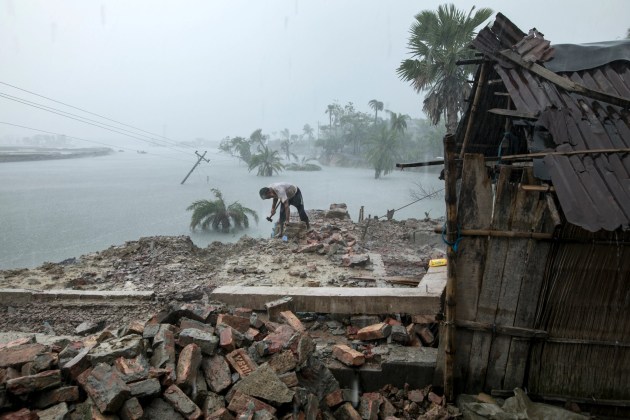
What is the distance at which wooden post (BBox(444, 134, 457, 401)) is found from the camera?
2783 millimetres

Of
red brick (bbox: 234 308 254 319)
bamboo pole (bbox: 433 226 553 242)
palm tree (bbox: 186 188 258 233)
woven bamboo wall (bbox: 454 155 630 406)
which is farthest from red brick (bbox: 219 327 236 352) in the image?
palm tree (bbox: 186 188 258 233)

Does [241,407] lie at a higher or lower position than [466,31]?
lower

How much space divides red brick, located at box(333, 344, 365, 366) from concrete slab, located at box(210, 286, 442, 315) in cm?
66

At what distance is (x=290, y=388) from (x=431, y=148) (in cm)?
4799

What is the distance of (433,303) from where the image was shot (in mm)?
4008

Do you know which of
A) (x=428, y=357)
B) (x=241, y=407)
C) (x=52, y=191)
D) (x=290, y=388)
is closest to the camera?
(x=241, y=407)

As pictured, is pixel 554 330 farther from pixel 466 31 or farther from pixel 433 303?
pixel 466 31

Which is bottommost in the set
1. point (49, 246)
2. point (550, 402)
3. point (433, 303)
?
point (49, 246)

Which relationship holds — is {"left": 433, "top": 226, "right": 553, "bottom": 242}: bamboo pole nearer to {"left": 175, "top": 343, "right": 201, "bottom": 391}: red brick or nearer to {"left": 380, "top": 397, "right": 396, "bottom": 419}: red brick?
{"left": 380, "top": 397, "right": 396, "bottom": 419}: red brick

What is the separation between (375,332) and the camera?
12.6ft

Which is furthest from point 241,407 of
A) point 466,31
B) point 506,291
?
point 466,31

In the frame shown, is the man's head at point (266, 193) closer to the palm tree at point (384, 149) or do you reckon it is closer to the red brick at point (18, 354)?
the red brick at point (18, 354)

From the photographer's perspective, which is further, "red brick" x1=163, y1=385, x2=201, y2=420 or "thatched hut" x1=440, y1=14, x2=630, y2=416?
"thatched hut" x1=440, y1=14, x2=630, y2=416

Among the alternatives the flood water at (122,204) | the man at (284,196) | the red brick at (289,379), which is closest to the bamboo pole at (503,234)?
the red brick at (289,379)
